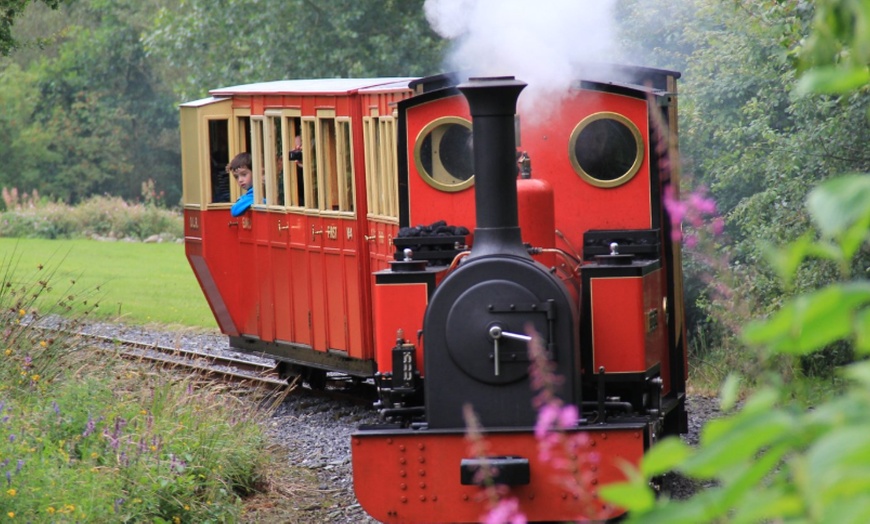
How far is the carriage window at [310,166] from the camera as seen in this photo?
10461 millimetres

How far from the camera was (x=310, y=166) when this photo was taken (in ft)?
34.5

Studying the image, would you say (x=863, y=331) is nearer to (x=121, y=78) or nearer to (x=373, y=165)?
(x=373, y=165)

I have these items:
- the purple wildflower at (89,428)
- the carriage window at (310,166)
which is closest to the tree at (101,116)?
the carriage window at (310,166)

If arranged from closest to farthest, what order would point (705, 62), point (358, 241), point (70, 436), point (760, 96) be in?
1. point (70, 436)
2. point (358, 241)
3. point (760, 96)
4. point (705, 62)

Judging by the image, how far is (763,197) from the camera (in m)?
10.6

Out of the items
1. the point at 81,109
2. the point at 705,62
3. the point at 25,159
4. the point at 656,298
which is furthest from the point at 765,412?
the point at 81,109

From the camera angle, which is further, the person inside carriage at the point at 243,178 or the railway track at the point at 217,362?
the person inside carriage at the point at 243,178

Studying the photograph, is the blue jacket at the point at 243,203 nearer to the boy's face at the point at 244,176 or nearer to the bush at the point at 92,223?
the boy's face at the point at 244,176

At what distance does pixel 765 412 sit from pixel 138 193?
138 feet

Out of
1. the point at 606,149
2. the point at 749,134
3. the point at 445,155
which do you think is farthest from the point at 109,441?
the point at 749,134

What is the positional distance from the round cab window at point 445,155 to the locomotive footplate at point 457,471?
5.41 feet

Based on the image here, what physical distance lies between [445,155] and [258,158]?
15.0 ft

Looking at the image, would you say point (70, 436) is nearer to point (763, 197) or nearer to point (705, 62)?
point (763, 197)

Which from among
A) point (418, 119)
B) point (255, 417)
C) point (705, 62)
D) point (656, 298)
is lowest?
point (255, 417)
